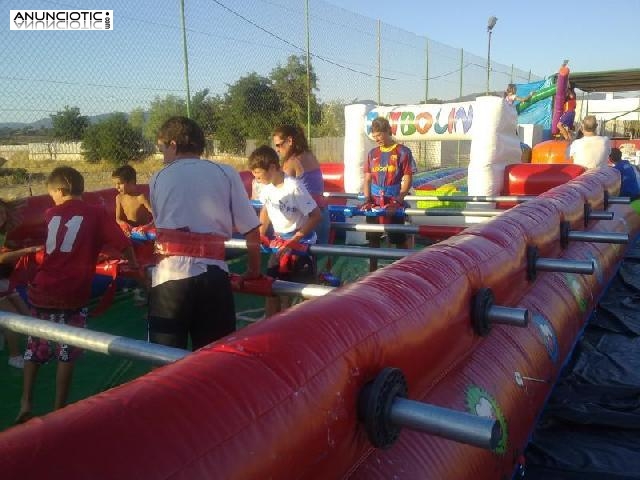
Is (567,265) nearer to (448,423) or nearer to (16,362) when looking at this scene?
(448,423)

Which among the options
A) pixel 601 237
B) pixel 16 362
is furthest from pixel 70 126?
pixel 601 237

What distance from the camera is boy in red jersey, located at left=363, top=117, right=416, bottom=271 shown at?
5.09 meters

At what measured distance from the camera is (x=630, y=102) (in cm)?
3625

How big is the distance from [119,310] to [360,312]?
157 inches

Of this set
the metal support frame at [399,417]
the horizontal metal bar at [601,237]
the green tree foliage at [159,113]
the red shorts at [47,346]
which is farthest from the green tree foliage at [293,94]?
the metal support frame at [399,417]

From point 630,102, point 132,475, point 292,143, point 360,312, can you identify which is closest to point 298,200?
point 292,143

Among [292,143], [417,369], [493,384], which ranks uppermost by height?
[292,143]

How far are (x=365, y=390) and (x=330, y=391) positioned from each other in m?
0.18

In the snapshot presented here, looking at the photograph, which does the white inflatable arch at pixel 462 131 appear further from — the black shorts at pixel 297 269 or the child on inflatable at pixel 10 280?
the child on inflatable at pixel 10 280

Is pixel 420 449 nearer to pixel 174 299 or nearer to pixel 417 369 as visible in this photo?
pixel 417 369

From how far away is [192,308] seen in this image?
2.44 meters

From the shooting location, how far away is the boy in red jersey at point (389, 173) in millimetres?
5086

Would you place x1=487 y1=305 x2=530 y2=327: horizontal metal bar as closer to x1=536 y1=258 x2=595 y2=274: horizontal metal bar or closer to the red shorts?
x1=536 y1=258 x2=595 y2=274: horizontal metal bar

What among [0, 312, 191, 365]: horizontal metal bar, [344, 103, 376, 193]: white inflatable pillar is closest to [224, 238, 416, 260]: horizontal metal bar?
[0, 312, 191, 365]: horizontal metal bar
